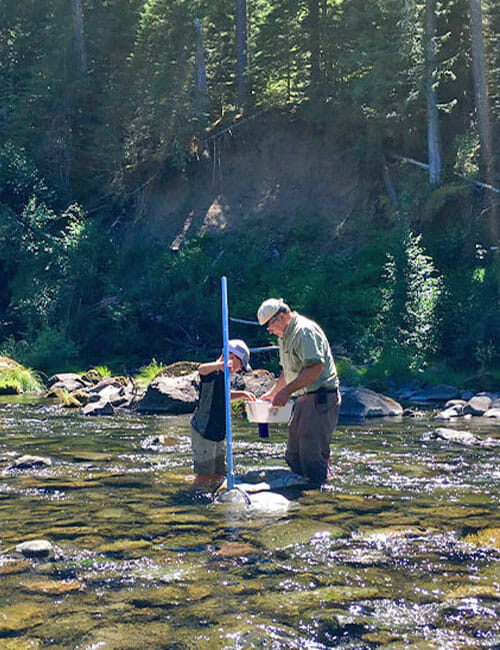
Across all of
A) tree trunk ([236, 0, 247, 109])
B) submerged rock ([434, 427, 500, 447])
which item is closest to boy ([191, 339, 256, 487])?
submerged rock ([434, 427, 500, 447])

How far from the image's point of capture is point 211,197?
31922 mm

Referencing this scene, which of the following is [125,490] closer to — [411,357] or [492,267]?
[411,357]

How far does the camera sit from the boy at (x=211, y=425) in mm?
8117

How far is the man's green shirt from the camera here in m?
7.63

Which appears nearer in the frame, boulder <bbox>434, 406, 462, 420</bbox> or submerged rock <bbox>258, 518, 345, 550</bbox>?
submerged rock <bbox>258, 518, 345, 550</bbox>

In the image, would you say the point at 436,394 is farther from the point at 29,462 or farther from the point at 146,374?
the point at 29,462

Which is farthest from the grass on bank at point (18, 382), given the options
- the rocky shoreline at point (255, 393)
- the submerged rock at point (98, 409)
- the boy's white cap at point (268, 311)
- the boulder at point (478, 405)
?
the boy's white cap at point (268, 311)

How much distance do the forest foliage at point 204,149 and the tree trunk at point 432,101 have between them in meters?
0.10

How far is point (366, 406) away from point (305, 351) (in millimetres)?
7933

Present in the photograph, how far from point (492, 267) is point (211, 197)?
14.4 meters

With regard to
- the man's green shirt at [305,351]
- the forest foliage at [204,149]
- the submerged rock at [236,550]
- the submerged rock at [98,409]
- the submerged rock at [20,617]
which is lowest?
the submerged rock at [20,617]

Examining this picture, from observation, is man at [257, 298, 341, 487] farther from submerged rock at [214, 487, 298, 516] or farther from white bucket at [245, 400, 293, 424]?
submerged rock at [214, 487, 298, 516]

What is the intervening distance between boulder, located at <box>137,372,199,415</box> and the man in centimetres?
773

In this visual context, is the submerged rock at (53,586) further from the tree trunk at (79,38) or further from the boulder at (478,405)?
the tree trunk at (79,38)
